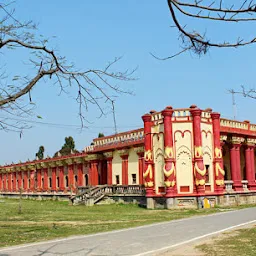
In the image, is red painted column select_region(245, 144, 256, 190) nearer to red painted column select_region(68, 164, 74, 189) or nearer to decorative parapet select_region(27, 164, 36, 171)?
red painted column select_region(68, 164, 74, 189)

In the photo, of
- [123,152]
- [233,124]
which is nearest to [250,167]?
[233,124]

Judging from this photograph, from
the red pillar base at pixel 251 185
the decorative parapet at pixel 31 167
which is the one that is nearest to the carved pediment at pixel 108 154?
the red pillar base at pixel 251 185

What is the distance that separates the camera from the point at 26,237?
1270cm

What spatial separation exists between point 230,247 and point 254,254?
45.8 inches

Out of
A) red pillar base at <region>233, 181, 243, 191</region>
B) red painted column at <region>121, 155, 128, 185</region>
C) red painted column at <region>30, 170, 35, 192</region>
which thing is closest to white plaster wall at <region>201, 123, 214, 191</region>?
red pillar base at <region>233, 181, 243, 191</region>

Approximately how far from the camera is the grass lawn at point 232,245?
30.7ft

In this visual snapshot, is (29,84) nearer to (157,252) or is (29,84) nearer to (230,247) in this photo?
(157,252)

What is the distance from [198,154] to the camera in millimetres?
26078

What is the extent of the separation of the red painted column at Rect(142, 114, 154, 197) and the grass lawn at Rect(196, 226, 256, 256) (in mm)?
13996

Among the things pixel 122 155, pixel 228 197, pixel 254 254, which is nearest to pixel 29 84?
pixel 254 254

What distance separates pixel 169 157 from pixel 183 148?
3.91 feet

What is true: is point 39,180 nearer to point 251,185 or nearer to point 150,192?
point 150,192

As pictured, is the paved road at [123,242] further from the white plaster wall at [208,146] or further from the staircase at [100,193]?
the staircase at [100,193]

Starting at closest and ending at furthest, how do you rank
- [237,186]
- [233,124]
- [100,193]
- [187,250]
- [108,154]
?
[187,250], [237,186], [233,124], [100,193], [108,154]
